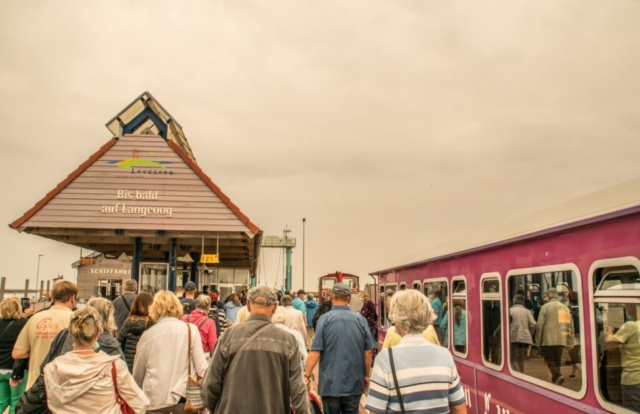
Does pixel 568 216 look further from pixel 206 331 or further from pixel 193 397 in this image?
pixel 206 331

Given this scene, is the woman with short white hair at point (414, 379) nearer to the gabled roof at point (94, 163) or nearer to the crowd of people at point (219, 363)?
the crowd of people at point (219, 363)

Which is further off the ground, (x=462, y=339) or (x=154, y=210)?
(x=154, y=210)

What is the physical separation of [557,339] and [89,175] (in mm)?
14298

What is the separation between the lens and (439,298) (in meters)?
9.38

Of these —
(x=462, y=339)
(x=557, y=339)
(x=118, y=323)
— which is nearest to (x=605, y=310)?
(x=557, y=339)

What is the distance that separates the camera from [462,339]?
793 centimetres

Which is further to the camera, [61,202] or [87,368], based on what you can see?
[61,202]

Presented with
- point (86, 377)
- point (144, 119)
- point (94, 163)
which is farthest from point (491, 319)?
point (144, 119)

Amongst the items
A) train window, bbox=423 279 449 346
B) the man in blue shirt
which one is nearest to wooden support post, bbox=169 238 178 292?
train window, bbox=423 279 449 346

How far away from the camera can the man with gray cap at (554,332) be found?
512cm

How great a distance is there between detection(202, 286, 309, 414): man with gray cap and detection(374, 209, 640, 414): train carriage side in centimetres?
222

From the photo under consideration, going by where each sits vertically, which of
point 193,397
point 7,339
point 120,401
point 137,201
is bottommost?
point 193,397

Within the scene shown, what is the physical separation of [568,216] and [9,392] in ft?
20.9

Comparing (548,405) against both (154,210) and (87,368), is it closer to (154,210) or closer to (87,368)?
(87,368)
